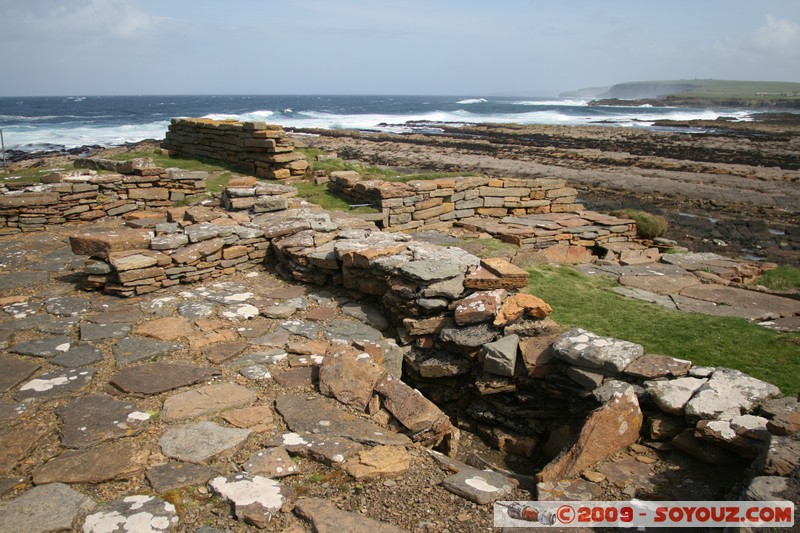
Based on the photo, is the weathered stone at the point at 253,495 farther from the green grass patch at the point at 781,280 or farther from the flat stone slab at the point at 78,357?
the green grass patch at the point at 781,280

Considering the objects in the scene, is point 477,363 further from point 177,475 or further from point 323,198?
point 323,198

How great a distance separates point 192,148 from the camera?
1373 cm

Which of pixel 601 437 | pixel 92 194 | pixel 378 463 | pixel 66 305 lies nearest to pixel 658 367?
pixel 601 437

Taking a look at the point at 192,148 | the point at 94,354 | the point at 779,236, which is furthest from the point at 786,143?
the point at 94,354

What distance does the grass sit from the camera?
4.14m

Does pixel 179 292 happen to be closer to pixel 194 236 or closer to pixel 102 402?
Result: pixel 194 236

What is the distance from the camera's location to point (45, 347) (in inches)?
177

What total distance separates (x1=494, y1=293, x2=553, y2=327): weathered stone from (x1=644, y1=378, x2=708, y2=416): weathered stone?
111cm

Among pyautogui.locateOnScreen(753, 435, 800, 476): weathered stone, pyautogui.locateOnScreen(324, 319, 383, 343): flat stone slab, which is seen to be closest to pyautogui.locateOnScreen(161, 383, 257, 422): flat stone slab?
pyautogui.locateOnScreen(324, 319, 383, 343): flat stone slab

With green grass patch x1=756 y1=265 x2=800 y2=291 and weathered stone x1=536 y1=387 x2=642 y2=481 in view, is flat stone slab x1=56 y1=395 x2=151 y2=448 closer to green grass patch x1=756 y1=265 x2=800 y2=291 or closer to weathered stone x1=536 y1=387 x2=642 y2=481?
weathered stone x1=536 y1=387 x2=642 y2=481

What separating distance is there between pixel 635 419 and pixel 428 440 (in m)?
1.47

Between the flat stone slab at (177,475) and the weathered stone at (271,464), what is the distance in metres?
0.22

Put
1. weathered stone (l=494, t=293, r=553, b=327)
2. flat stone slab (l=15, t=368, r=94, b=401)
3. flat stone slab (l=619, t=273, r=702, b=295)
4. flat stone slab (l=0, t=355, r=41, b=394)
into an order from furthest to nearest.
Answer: flat stone slab (l=619, t=273, r=702, b=295), weathered stone (l=494, t=293, r=553, b=327), flat stone slab (l=0, t=355, r=41, b=394), flat stone slab (l=15, t=368, r=94, b=401)

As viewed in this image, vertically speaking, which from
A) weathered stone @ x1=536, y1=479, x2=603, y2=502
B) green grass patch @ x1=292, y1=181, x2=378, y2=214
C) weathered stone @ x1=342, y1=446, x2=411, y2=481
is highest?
green grass patch @ x1=292, y1=181, x2=378, y2=214
